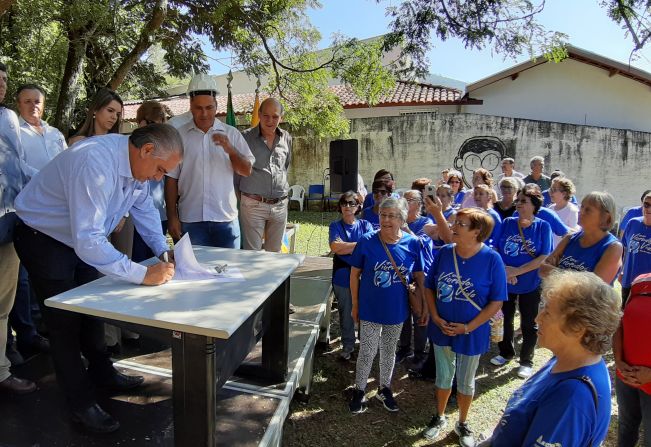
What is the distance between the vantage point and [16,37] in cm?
666

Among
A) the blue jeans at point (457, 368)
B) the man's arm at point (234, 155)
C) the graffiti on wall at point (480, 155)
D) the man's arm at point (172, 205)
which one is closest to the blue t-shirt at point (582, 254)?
the blue jeans at point (457, 368)

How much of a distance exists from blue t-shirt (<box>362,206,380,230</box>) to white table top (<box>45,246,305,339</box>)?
5.56 ft

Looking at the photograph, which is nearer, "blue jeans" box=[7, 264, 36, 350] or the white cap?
"blue jeans" box=[7, 264, 36, 350]

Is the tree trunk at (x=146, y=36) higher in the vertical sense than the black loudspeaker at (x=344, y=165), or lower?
higher

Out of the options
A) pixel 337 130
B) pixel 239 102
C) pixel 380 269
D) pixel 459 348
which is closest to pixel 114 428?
pixel 380 269

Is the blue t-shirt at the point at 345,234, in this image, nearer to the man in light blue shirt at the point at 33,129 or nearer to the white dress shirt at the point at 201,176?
the white dress shirt at the point at 201,176

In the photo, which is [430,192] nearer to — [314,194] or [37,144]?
[37,144]

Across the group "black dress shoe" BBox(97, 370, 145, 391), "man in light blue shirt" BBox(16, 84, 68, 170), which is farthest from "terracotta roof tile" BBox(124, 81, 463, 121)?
"black dress shoe" BBox(97, 370, 145, 391)

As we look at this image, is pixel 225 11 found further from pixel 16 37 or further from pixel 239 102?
pixel 239 102

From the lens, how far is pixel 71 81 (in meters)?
6.25

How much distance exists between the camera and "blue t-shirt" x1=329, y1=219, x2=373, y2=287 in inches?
140

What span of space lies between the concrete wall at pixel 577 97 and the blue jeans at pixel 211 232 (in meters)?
13.2

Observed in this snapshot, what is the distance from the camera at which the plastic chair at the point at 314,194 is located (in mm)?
13836

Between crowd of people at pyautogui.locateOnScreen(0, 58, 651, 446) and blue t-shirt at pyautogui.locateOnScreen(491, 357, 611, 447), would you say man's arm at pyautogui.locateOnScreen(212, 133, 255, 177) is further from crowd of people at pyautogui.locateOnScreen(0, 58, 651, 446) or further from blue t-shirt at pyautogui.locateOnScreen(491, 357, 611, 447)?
blue t-shirt at pyautogui.locateOnScreen(491, 357, 611, 447)
